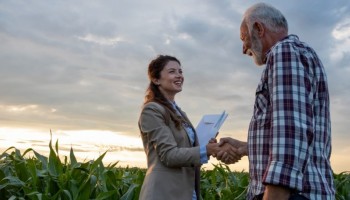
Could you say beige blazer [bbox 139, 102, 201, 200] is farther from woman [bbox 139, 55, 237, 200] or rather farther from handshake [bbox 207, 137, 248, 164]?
handshake [bbox 207, 137, 248, 164]

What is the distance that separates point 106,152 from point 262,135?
228 cm

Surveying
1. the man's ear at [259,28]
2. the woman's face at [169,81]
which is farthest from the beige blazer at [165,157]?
the man's ear at [259,28]

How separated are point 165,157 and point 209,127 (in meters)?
0.48

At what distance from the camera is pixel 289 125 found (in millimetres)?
2117

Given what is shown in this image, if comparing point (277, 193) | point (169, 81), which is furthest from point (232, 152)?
point (277, 193)

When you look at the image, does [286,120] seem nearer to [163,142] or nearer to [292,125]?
[292,125]

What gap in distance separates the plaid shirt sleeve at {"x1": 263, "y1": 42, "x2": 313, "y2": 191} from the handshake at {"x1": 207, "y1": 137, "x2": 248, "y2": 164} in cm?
120

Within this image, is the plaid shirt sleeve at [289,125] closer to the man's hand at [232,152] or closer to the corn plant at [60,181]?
the man's hand at [232,152]

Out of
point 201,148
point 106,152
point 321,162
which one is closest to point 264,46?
point 321,162

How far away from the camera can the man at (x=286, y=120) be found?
2113 mm

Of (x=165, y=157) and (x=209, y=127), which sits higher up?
(x=209, y=127)

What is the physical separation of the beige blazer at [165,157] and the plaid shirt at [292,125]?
3.37 ft

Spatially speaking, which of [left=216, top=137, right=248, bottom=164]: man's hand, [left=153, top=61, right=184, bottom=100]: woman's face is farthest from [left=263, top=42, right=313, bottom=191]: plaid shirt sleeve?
[left=153, top=61, right=184, bottom=100]: woman's face

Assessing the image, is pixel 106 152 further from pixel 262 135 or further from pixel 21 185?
pixel 262 135
